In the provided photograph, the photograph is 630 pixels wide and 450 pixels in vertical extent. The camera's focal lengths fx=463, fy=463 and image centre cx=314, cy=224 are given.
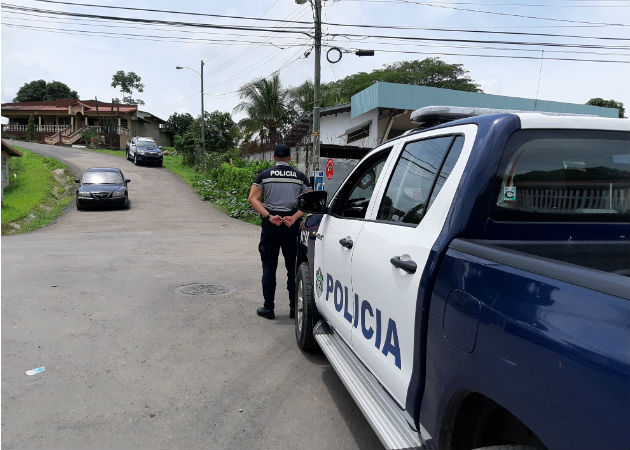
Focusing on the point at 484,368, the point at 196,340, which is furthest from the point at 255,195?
the point at 484,368

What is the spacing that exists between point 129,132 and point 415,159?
55.8 m

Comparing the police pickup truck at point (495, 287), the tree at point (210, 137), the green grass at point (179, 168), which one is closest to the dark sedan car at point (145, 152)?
the green grass at point (179, 168)

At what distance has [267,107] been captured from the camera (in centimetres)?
3250

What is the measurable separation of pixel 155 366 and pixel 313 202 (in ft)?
6.56

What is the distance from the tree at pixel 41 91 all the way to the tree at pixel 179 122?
31.4 metres

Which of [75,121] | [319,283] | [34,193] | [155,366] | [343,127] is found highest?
[75,121]

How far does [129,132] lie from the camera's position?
2088 inches

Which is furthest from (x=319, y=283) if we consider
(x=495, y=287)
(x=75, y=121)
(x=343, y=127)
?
(x=75, y=121)

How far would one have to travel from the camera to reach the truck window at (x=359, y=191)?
3455 millimetres

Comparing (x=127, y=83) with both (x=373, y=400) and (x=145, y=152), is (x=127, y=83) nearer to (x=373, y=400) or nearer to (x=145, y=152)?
(x=145, y=152)

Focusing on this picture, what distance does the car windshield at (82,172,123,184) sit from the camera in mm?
18375

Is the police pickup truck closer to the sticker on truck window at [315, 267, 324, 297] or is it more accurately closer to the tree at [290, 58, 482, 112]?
the sticker on truck window at [315, 267, 324, 297]

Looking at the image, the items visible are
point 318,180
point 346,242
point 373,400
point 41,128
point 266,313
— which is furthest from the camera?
point 41,128

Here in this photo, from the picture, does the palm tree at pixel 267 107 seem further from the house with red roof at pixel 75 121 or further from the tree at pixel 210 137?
the house with red roof at pixel 75 121
